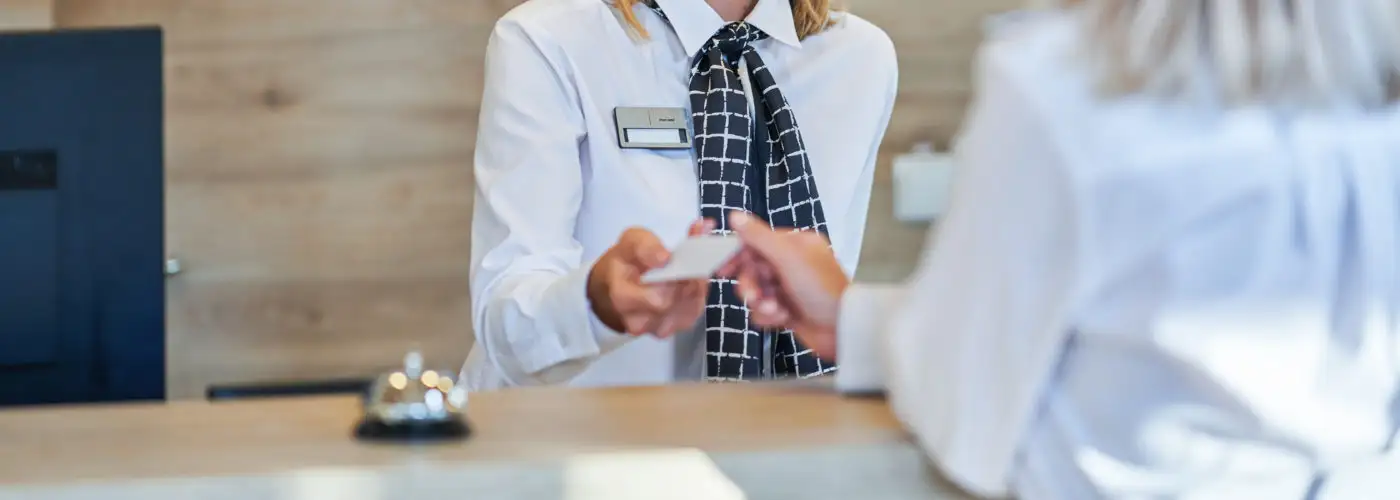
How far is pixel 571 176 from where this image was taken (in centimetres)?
177

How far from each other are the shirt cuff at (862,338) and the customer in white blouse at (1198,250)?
25 centimetres

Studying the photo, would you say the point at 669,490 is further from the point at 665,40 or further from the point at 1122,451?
the point at 665,40

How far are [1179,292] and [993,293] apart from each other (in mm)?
120

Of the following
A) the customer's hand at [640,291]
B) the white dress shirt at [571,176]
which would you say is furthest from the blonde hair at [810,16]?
the customer's hand at [640,291]

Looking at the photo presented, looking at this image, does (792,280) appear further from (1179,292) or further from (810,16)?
(810,16)

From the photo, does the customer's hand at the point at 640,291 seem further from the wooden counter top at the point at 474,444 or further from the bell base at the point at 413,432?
the bell base at the point at 413,432

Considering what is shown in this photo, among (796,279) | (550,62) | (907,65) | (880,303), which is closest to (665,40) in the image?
(550,62)

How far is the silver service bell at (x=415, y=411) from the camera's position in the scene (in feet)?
3.42

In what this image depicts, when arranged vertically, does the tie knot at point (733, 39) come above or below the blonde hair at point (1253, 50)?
above

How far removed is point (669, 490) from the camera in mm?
986

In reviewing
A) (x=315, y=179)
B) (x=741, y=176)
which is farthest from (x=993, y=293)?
(x=315, y=179)

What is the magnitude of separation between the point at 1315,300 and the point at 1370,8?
199mm

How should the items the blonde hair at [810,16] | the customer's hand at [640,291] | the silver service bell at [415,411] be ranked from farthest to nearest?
the blonde hair at [810,16], the customer's hand at [640,291], the silver service bell at [415,411]

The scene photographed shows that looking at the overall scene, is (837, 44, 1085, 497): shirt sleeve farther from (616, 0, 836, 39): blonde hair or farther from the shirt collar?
(616, 0, 836, 39): blonde hair
